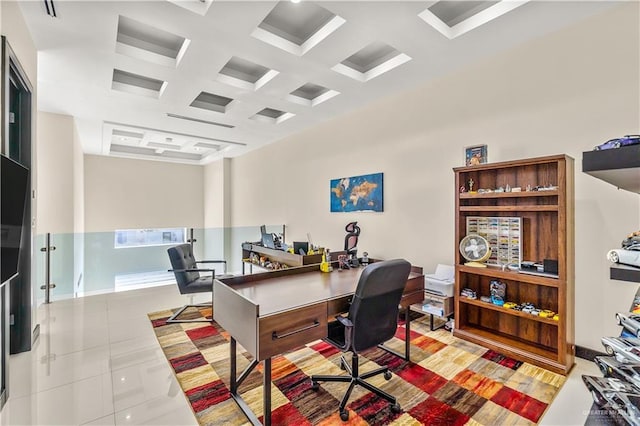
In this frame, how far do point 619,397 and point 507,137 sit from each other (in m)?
2.74

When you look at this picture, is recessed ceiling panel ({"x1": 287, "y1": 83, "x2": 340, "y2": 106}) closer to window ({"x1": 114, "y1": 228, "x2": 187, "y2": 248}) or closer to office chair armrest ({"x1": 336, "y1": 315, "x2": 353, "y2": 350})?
office chair armrest ({"x1": 336, "y1": 315, "x2": 353, "y2": 350})

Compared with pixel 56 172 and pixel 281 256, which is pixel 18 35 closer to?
pixel 56 172

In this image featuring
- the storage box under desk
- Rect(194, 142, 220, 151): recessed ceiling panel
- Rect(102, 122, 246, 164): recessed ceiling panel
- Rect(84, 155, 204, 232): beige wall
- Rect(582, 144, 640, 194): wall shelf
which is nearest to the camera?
Rect(582, 144, 640, 194): wall shelf

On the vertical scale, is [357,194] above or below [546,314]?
above

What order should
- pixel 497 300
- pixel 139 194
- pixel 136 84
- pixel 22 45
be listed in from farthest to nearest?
1. pixel 139 194
2. pixel 136 84
3. pixel 497 300
4. pixel 22 45

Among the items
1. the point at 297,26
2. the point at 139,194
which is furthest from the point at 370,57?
the point at 139,194

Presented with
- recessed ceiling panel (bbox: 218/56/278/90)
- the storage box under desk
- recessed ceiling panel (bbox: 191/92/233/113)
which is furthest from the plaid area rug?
recessed ceiling panel (bbox: 191/92/233/113)

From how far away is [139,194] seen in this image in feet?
28.7

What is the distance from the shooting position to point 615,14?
249 cm

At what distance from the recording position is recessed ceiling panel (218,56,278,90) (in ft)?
12.3

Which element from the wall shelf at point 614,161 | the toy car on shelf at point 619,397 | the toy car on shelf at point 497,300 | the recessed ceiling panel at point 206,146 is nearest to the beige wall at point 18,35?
the wall shelf at point 614,161

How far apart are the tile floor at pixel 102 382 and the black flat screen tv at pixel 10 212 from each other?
99 cm

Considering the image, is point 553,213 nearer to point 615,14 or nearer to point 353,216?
point 615,14

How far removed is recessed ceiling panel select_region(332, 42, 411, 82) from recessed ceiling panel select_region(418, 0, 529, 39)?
486 mm
